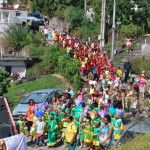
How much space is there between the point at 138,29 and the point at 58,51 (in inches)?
503

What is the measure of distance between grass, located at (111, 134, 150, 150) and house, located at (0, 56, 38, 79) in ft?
69.1

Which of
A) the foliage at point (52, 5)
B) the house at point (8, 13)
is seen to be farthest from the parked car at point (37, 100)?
the foliage at point (52, 5)

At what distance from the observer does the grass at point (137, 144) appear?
10.9m

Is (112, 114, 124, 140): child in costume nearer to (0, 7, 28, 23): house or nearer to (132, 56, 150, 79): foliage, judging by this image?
(132, 56, 150, 79): foliage

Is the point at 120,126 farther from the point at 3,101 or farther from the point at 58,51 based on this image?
the point at 58,51

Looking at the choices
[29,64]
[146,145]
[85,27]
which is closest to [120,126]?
[146,145]

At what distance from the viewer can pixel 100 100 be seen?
712 inches

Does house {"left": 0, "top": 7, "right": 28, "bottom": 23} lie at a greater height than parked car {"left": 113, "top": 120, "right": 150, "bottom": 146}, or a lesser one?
greater

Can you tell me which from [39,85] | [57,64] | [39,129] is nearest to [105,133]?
[39,129]

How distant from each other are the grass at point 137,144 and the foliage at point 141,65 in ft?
47.1

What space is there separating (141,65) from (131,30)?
13.1 metres

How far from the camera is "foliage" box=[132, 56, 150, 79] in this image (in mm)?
25906

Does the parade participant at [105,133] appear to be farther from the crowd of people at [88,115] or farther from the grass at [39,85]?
the grass at [39,85]

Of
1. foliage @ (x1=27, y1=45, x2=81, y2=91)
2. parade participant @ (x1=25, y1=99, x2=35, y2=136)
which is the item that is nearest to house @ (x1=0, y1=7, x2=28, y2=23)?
foliage @ (x1=27, y1=45, x2=81, y2=91)
